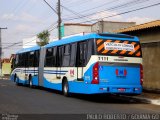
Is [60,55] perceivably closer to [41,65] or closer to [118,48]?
[41,65]

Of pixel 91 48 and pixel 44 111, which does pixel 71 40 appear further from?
pixel 44 111

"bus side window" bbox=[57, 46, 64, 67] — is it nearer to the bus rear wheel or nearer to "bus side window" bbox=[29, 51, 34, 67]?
the bus rear wheel

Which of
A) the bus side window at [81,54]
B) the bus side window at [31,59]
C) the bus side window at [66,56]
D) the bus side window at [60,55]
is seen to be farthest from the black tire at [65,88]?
the bus side window at [31,59]

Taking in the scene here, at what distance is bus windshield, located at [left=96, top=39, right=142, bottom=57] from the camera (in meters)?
18.2

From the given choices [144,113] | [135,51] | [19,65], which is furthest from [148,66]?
[19,65]

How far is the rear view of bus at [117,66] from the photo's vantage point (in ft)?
58.8

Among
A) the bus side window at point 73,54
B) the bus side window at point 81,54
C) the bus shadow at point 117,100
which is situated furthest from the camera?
the bus side window at point 73,54

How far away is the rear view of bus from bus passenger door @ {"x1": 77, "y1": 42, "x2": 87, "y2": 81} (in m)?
1.13

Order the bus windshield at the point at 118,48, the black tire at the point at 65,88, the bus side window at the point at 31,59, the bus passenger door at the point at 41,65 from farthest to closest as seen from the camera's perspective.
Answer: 1. the bus side window at the point at 31,59
2. the bus passenger door at the point at 41,65
3. the black tire at the point at 65,88
4. the bus windshield at the point at 118,48

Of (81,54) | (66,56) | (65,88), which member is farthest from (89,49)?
(65,88)

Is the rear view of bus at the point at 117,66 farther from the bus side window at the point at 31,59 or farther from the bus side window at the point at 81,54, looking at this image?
the bus side window at the point at 31,59

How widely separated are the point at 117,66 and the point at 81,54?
6.78 ft

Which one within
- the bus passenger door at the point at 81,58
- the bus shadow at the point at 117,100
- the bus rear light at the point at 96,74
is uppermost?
the bus passenger door at the point at 81,58

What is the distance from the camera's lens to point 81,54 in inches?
765
